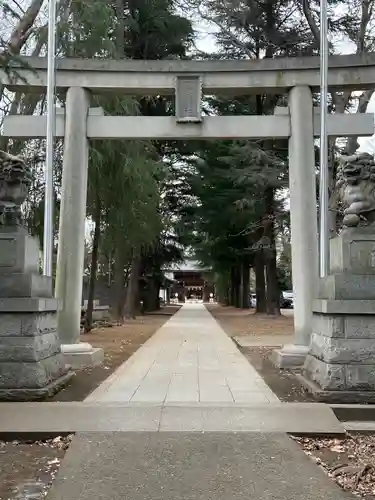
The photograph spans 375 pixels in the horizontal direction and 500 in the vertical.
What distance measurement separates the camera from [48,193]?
10383 millimetres

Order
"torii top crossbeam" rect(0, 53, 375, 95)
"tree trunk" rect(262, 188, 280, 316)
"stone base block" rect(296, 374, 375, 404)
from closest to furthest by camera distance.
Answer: "stone base block" rect(296, 374, 375, 404)
"torii top crossbeam" rect(0, 53, 375, 95)
"tree trunk" rect(262, 188, 280, 316)

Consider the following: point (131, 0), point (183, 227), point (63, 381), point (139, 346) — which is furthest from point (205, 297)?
point (63, 381)

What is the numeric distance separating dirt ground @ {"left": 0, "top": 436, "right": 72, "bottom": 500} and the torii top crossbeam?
7.33m

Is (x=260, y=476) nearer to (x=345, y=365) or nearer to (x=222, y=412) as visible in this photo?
(x=222, y=412)

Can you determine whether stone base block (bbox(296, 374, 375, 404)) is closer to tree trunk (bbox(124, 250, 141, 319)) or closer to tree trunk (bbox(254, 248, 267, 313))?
tree trunk (bbox(124, 250, 141, 319))

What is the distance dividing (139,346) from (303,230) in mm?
6338

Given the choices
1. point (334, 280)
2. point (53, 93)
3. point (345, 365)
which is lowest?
point (345, 365)

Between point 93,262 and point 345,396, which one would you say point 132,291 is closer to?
point 93,262

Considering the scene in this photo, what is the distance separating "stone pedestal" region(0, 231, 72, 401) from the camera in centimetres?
755

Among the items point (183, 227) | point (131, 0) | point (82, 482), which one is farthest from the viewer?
point (183, 227)

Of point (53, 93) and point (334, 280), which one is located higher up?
point (53, 93)

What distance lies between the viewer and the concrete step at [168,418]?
6.07 metres

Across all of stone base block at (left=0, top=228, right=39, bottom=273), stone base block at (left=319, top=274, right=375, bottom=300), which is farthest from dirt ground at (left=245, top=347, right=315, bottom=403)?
stone base block at (left=0, top=228, right=39, bottom=273)

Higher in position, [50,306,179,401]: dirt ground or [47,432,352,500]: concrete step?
[50,306,179,401]: dirt ground
